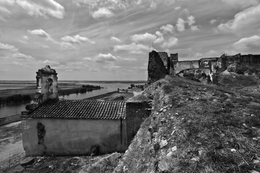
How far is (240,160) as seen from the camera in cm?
221

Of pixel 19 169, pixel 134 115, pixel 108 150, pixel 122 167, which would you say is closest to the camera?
pixel 122 167

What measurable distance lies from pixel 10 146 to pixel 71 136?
6.87m

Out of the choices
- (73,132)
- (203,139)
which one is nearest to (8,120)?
(73,132)

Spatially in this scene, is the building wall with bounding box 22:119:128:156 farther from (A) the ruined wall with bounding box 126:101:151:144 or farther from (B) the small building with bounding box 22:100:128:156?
(A) the ruined wall with bounding box 126:101:151:144

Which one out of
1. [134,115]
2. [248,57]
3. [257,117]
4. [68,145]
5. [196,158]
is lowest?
[68,145]

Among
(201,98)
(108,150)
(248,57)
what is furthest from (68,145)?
(248,57)

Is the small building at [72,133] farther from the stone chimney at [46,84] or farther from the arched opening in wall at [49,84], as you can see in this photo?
the arched opening in wall at [49,84]

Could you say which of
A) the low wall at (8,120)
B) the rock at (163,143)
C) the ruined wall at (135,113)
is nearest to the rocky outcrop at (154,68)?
the ruined wall at (135,113)

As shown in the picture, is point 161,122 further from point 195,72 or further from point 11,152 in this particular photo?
point 11,152

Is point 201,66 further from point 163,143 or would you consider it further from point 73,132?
point 163,143

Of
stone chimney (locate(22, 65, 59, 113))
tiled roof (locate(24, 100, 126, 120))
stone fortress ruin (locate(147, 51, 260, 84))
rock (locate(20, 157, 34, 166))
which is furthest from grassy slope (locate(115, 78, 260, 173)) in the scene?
stone chimney (locate(22, 65, 59, 113))

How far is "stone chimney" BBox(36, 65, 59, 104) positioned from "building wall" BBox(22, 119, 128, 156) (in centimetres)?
238

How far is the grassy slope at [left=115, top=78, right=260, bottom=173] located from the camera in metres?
2.28

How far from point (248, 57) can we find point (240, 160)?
1230cm
